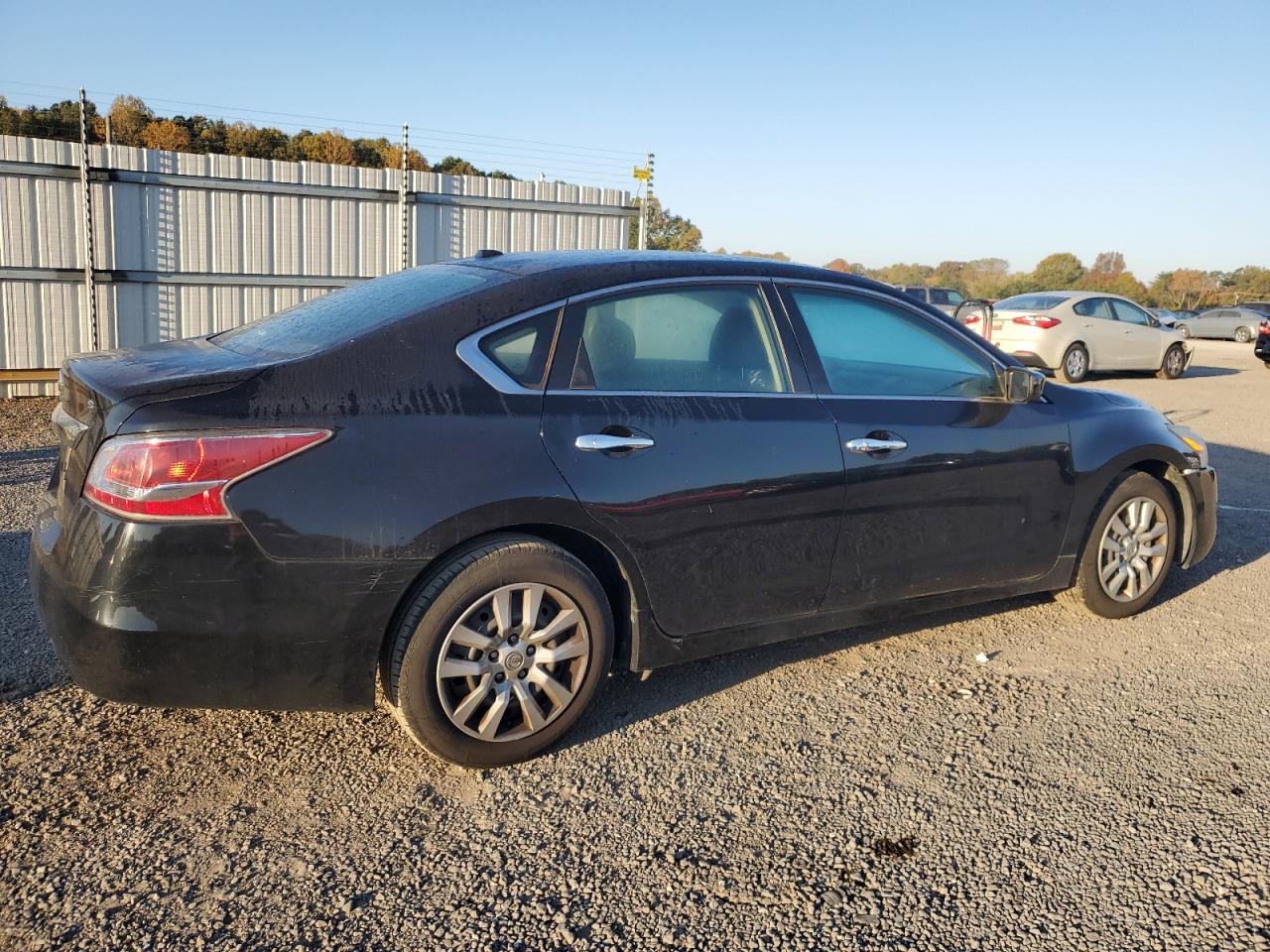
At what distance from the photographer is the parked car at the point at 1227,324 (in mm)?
37219

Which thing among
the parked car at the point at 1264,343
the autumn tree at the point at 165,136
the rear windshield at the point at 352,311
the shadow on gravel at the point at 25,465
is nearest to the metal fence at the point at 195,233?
the shadow on gravel at the point at 25,465

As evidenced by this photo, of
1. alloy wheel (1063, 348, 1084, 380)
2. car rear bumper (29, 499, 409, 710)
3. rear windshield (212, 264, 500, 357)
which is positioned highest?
rear windshield (212, 264, 500, 357)

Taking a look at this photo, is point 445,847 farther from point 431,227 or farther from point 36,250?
point 431,227

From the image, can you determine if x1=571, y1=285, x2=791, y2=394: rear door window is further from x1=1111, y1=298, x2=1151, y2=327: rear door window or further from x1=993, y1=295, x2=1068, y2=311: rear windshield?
x1=1111, y1=298, x2=1151, y2=327: rear door window

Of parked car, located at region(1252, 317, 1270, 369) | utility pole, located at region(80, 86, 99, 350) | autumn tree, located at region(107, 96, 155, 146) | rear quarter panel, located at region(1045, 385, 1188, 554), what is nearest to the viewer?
rear quarter panel, located at region(1045, 385, 1188, 554)

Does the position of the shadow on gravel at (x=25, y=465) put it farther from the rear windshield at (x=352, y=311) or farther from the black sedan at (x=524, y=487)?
the black sedan at (x=524, y=487)

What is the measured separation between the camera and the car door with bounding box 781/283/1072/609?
154 inches

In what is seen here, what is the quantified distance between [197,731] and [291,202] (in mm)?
9372

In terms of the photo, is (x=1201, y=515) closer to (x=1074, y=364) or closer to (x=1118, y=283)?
(x=1074, y=364)

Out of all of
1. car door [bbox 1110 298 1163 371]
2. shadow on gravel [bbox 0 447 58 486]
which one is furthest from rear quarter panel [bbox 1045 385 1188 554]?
car door [bbox 1110 298 1163 371]

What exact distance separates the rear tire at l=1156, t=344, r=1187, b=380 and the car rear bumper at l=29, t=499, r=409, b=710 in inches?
723

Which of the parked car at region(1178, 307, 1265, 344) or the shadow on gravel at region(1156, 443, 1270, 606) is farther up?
the parked car at region(1178, 307, 1265, 344)

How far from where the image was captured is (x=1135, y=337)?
17531mm

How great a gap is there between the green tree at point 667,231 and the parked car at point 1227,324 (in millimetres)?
18506
